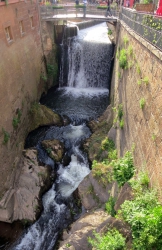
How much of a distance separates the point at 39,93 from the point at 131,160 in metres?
12.7

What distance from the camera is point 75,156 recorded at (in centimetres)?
1369

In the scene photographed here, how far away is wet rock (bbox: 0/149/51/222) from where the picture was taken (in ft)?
34.2

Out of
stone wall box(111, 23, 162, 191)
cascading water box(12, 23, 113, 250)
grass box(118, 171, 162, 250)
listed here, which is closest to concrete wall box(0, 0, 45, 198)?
cascading water box(12, 23, 113, 250)

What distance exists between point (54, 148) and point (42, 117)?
325 centimetres

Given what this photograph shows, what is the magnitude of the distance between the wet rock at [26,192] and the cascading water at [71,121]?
53 cm

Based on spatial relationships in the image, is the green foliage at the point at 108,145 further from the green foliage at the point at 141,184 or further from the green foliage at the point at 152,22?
the green foliage at the point at 152,22

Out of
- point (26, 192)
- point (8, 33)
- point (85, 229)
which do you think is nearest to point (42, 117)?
point (8, 33)

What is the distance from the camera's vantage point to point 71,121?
16.5m

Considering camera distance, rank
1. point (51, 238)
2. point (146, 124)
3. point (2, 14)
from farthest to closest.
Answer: point (2, 14) < point (51, 238) < point (146, 124)

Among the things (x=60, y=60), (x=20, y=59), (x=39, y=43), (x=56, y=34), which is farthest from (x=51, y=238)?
(x=56, y=34)

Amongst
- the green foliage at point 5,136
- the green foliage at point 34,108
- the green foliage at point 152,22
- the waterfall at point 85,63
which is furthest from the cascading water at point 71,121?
the green foliage at point 152,22

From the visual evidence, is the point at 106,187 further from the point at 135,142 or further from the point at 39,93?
the point at 39,93

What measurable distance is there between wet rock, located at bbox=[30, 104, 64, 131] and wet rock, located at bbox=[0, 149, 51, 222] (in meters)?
3.26

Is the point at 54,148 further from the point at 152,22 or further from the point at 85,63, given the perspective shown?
the point at 85,63
